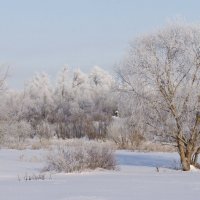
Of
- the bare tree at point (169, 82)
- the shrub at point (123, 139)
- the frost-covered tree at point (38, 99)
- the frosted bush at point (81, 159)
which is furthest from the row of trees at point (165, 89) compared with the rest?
the frost-covered tree at point (38, 99)

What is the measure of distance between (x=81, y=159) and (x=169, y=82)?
23.6 feet

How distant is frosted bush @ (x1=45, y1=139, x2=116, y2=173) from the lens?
67.8 ft

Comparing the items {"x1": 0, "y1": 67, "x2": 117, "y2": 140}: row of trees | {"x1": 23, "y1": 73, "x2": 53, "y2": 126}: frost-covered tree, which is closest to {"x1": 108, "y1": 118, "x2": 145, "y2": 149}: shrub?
{"x1": 0, "y1": 67, "x2": 117, "y2": 140}: row of trees

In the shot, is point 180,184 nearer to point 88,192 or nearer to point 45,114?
point 88,192

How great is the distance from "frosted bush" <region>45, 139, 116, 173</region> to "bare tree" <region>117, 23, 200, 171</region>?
5139 millimetres

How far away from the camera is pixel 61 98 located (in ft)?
279

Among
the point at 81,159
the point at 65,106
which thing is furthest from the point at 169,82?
the point at 65,106

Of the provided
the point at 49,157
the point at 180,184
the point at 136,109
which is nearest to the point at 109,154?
the point at 49,157

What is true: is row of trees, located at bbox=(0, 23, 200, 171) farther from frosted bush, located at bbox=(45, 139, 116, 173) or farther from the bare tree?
frosted bush, located at bbox=(45, 139, 116, 173)

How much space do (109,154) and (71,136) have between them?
1590 inches

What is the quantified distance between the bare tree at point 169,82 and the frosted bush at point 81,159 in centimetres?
514

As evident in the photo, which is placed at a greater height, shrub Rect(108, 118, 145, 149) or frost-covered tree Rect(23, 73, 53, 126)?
frost-covered tree Rect(23, 73, 53, 126)

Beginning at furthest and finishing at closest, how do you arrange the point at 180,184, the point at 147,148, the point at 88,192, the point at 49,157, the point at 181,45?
the point at 147,148 → the point at 181,45 → the point at 49,157 → the point at 180,184 → the point at 88,192

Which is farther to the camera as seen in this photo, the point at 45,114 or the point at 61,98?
the point at 61,98
